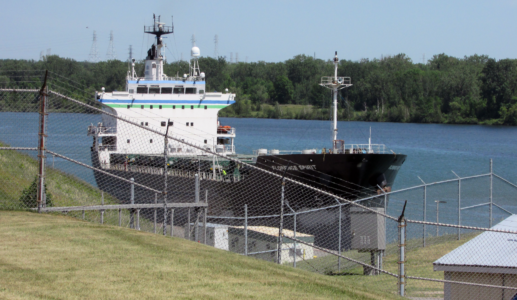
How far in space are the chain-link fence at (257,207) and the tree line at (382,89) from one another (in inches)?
2650

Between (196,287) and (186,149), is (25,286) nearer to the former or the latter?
(196,287)

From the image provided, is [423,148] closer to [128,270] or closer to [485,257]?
[485,257]

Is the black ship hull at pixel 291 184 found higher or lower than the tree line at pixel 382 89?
lower

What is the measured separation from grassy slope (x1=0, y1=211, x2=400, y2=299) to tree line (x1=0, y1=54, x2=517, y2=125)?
280 ft

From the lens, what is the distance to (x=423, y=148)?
7456cm

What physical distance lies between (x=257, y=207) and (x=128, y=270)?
42.1 feet

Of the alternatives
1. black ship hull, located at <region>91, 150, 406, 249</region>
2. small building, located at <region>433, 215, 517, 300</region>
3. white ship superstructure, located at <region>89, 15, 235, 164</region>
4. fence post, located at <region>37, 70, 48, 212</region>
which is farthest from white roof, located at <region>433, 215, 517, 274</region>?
white ship superstructure, located at <region>89, 15, 235, 164</region>

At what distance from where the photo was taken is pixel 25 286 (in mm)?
6242

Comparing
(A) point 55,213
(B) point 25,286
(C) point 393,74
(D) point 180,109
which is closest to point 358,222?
(A) point 55,213

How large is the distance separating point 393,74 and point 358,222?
108 meters

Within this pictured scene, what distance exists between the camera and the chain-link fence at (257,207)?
888 cm

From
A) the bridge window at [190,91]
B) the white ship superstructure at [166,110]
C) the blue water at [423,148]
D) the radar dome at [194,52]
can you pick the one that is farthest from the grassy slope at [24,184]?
the radar dome at [194,52]

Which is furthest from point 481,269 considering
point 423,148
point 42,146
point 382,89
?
point 382,89

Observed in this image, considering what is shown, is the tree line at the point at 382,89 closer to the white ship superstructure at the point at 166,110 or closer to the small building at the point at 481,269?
the white ship superstructure at the point at 166,110
